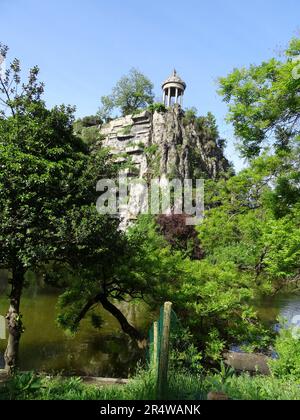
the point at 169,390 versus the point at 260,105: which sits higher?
the point at 260,105

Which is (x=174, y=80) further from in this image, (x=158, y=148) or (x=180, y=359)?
(x=180, y=359)

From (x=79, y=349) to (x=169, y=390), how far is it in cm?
1069

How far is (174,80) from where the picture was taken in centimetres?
5856

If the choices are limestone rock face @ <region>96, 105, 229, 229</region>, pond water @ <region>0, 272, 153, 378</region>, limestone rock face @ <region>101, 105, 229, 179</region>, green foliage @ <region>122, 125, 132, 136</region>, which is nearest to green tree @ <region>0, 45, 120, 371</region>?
pond water @ <region>0, 272, 153, 378</region>

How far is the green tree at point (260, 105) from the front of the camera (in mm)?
9789

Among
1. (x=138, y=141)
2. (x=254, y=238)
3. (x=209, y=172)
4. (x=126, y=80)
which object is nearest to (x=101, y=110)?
(x=126, y=80)

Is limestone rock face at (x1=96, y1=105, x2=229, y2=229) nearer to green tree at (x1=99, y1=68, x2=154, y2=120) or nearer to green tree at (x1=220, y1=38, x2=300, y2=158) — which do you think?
green tree at (x1=99, y1=68, x2=154, y2=120)

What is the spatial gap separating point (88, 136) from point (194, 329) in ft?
154

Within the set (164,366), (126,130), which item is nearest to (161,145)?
(126,130)

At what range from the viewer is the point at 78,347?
15.3 meters

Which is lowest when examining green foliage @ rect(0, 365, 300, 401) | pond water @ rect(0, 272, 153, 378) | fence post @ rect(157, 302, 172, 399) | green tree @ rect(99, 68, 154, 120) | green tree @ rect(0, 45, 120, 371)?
pond water @ rect(0, 272, 153, 378)

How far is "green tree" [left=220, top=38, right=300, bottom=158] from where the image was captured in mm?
9789

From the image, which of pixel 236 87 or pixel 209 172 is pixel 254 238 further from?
pixel 209 172

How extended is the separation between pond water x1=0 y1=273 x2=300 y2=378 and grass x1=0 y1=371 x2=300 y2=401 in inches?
253
